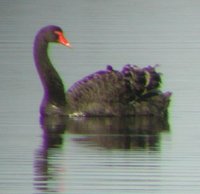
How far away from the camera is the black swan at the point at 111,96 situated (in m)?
16.4

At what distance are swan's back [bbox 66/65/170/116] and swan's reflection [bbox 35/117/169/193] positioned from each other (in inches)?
6.2

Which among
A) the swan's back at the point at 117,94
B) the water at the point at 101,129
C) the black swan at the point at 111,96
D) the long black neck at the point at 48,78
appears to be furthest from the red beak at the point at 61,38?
the water at the point at 101,129

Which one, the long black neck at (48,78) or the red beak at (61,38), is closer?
the long black neck at (48,78)

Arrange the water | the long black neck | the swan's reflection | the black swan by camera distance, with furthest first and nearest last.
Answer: the long black neck, the black swan, the swan's reflection, the water

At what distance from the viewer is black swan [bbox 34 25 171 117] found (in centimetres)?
1644

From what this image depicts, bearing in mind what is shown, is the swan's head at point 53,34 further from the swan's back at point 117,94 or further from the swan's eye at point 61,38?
the swan's back at point 117,94

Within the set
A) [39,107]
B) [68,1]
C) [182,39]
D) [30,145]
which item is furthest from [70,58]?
[68,1]

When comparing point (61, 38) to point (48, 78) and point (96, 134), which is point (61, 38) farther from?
point (96, 134)

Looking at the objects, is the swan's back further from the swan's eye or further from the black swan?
the swan's eye

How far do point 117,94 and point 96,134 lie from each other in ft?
5.27

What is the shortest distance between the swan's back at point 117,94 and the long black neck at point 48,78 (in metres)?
0.13

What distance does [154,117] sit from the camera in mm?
16516

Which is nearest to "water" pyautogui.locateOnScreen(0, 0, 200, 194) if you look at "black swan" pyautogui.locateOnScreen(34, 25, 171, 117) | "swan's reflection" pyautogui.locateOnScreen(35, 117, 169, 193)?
"swan's reflection" pyautogui.locateOnScreen(35, 117, 169, 193)

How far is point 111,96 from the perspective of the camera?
1648cm
